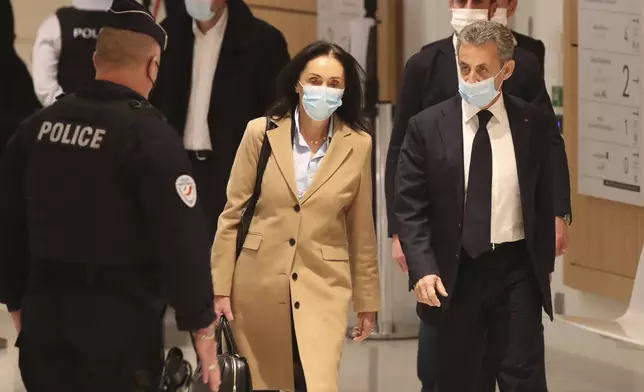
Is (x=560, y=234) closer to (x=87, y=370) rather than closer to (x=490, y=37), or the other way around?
(x=490, y=37)

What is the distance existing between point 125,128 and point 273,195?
3.81 ft

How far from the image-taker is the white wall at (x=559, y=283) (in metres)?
6.40

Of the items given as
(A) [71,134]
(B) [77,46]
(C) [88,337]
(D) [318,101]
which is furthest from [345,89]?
(B) [77,46]

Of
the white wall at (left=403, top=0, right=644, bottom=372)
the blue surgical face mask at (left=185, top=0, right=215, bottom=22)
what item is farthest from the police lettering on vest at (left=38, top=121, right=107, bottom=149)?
the white wall at (left=403, top=0, right=644, bottom=372)

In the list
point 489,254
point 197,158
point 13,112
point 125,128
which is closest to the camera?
point 125,128

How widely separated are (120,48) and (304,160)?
1179 mm

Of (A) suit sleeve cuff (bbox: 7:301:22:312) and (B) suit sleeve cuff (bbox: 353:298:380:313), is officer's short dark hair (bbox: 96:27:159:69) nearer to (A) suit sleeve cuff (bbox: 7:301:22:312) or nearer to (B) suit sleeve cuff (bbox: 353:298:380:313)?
(A) suit sleeve cuff (bbox: 7:301:22:312)

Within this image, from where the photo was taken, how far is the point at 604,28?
20.1 feet

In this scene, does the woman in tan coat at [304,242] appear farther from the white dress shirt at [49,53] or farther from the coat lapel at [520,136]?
the white dress shirt at [49,53]

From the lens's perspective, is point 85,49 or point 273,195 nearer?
point 273,195

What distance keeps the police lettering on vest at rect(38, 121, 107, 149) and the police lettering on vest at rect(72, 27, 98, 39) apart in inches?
121

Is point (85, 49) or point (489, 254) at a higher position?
point (85, 49)

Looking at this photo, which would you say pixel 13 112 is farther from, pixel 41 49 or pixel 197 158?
pixel 197 158

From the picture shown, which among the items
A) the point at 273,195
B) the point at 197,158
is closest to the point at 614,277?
the point at 197,158
